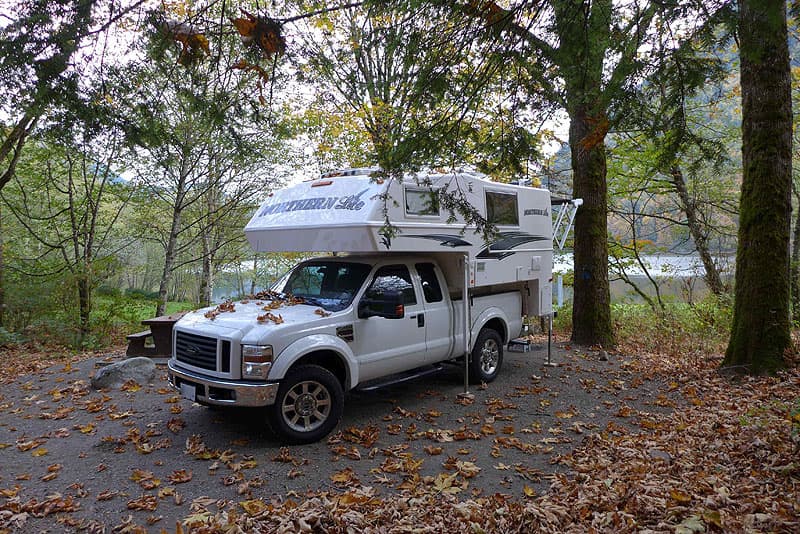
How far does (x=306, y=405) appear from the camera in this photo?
516 cm

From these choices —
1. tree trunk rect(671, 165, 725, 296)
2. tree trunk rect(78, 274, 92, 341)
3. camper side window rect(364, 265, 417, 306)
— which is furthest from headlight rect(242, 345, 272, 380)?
tree trunk rect(671, 165, 725, 296)

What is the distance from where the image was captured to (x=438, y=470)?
15.1ft

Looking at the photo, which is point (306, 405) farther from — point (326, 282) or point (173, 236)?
point (173, 236)

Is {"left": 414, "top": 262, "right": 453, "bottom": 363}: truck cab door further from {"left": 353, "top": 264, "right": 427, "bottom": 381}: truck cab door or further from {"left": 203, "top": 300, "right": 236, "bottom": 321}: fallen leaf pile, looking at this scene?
{"left": 203, "top": 300, "right": 236, "bottom": 321}: fallen leaf pile

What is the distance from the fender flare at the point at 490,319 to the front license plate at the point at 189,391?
384 centimetres

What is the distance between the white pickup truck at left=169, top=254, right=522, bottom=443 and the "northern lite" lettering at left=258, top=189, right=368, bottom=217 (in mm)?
771

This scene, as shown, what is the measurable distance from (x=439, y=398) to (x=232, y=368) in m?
3.05

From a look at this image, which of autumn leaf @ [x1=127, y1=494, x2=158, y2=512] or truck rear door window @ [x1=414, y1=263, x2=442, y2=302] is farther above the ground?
truck rear door window @ [x1=414, y1=263, x2=442, y2=302]

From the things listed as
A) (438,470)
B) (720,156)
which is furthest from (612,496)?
(720,156)

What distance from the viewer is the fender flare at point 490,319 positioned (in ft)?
23.9

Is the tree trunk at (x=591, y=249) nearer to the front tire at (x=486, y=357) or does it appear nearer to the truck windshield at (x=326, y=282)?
the front tire at (x=486, y=357)

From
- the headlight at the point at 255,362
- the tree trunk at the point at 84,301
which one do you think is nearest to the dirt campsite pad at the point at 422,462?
the headlight at the point at 255,362

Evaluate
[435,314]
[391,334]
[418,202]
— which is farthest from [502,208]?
[391,334]

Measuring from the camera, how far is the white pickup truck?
192 inches
